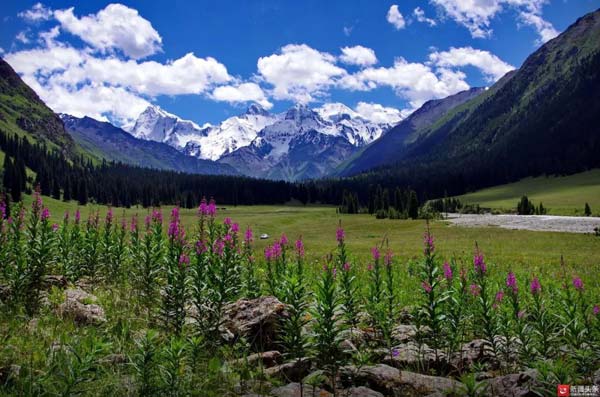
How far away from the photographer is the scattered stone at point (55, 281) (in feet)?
39.3

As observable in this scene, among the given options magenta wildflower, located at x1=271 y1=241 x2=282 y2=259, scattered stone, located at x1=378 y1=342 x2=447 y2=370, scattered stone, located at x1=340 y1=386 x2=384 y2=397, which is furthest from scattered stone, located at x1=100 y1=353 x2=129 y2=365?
magenta wildflower, located at x1=271 y1=241 x2=282 y2=259

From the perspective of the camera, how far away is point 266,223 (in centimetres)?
8206

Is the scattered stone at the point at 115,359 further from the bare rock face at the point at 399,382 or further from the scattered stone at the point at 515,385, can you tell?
the scattered stone at the point at 515,385

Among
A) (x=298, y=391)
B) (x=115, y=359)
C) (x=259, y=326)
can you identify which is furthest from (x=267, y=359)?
(x=115, y=359)

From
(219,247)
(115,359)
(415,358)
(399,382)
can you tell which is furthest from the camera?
(219,247)

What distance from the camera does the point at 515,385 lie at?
21.2ft

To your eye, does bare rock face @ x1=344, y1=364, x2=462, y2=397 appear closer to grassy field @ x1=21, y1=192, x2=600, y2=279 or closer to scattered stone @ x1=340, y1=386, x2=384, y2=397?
scattered stone @ x1=340, y1=386, x2=384, y2=397

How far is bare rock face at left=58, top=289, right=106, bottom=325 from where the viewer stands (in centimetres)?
949

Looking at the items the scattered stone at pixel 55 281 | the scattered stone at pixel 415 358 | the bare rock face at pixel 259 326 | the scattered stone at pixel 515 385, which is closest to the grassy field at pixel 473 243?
the scattered stone at pixel 55 281

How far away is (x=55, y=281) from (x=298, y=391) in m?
9.89

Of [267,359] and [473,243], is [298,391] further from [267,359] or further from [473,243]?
[473,243]

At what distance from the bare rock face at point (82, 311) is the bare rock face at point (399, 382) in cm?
631

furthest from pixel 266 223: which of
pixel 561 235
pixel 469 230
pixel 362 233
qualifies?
pixel 561 235

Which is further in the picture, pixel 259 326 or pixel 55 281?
pixel 55 281
